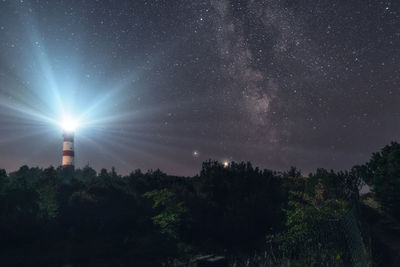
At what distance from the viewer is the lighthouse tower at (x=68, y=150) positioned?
251ft

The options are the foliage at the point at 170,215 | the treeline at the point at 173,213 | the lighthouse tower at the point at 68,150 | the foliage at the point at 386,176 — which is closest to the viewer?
the treeline at the point at 173,213

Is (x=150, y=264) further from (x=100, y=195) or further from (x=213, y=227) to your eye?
(x=100, y=195)

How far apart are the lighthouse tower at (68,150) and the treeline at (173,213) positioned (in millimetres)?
50501

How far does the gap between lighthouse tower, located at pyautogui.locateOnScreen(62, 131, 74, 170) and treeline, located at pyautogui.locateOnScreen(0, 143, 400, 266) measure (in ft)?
166

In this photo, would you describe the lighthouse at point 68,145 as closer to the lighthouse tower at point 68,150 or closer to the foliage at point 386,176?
the lighthouse tower at point 68,150

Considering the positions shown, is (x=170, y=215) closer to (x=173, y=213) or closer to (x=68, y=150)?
(x=173, y=213)

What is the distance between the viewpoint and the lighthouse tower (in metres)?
76.5

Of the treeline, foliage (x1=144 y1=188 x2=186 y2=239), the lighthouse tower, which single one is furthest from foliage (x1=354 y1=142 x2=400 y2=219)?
the lighthouse tower

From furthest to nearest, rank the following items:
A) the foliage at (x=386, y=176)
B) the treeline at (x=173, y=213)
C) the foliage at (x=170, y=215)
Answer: the foliage at (x=386, y=176)
the foliage at (x=170, y=215)
the treeline at (x=173, y=213)

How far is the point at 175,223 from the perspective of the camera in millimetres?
22141

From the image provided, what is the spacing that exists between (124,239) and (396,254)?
54.4 feet

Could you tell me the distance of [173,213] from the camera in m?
22.5

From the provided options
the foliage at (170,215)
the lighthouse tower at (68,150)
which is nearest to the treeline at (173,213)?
the foliage at (170,215)

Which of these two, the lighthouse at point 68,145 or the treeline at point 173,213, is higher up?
the lighthouse at point 68,145
